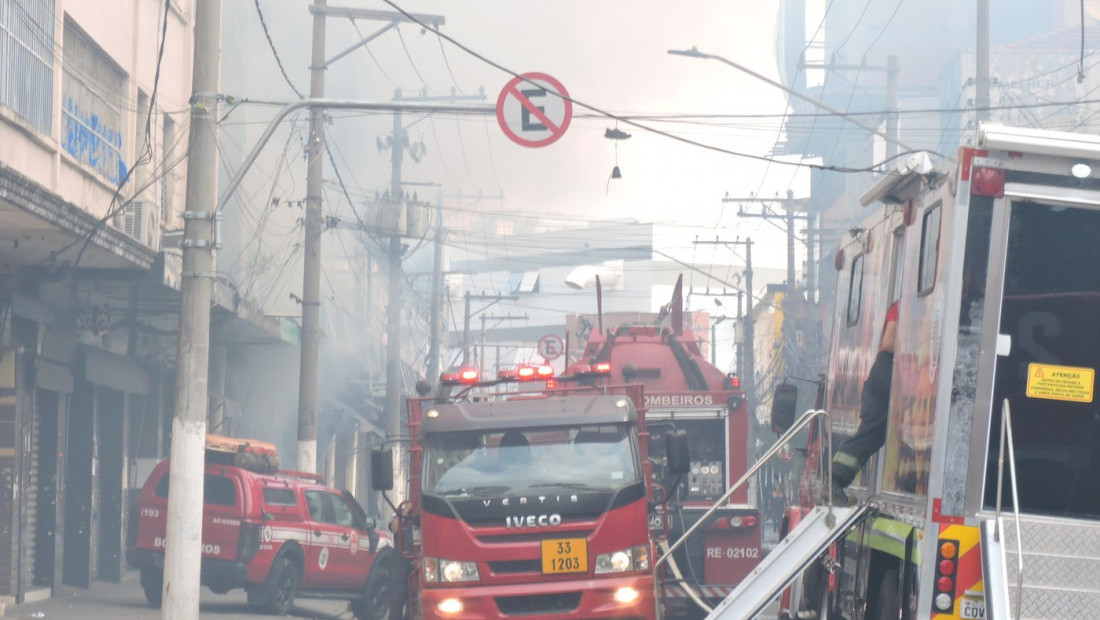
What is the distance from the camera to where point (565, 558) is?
37.4ft

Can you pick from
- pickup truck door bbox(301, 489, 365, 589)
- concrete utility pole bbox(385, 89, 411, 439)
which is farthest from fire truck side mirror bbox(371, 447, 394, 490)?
concrete utility pole bbox(385, 89, 411, 439)

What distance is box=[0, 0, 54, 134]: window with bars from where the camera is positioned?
53.3 ft

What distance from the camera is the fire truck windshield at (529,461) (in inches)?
465

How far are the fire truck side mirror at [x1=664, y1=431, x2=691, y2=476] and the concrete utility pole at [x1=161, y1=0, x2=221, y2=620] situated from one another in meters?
4.53

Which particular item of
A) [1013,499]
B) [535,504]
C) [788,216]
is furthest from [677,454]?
[788,216]

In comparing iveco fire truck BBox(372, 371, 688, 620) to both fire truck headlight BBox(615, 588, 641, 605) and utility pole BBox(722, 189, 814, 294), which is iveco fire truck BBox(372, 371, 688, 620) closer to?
fire truck headlight BBox(615, 588, 641, 605)

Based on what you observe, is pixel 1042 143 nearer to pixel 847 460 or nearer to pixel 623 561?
pixel 847 460

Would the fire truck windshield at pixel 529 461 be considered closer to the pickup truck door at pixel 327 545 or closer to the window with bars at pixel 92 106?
the pickup truck door at pixel 327 545

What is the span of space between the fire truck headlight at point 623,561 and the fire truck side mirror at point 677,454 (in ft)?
2.79

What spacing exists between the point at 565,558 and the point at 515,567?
429mm

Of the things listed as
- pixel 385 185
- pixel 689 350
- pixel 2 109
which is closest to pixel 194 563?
pixel 2 109

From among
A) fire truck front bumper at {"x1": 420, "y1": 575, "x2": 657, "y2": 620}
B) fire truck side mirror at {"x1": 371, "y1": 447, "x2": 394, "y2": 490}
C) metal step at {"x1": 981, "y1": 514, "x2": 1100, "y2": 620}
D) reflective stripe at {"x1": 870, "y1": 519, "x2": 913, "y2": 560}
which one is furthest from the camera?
fire truck side mirror at {"x1": 371, "y1": 447, "x2": 394, "y2": 490}

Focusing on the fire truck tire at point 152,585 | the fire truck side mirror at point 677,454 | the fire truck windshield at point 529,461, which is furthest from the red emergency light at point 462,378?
the fire truck tire at point 152,585

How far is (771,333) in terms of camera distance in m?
83.0
